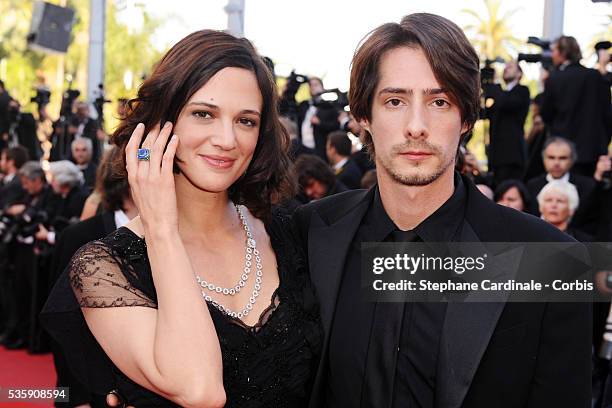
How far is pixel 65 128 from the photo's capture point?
12320 millimetres

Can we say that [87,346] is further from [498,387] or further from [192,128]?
[498,387]

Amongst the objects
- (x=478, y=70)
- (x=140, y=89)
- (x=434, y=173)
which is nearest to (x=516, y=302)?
(x=434, y=173)

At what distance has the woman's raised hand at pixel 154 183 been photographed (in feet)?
7.70

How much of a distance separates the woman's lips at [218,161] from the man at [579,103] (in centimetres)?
542

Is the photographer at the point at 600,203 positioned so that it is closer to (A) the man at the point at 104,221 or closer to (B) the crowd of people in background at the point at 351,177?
(B) the crowd of people in background at the point at 351,177

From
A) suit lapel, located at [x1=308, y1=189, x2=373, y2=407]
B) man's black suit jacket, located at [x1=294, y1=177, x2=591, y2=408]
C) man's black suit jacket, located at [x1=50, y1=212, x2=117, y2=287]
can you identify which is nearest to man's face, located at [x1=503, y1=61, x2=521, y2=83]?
man's black suit jacket, located at [x1=50, y1=212, x2=117, y2=287]

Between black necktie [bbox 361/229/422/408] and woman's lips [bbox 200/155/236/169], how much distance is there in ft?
1.90

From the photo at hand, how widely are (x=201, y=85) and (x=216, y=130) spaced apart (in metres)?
0.13

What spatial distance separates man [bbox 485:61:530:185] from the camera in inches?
310

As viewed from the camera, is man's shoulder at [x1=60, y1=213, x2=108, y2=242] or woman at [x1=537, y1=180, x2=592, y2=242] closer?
man's shoulder at [x1=60, y1=213, x2=108, y2=242]

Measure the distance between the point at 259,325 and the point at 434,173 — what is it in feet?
2.17

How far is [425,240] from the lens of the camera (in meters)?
2.56

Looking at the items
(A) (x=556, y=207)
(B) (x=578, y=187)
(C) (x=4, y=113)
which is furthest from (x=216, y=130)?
(C) (x=4, y=113)

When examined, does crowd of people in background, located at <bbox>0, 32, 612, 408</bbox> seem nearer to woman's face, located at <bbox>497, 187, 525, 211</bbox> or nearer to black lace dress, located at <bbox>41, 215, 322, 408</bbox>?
woman's face, located at <bbox>497, 187, 525, 211</bbox>
